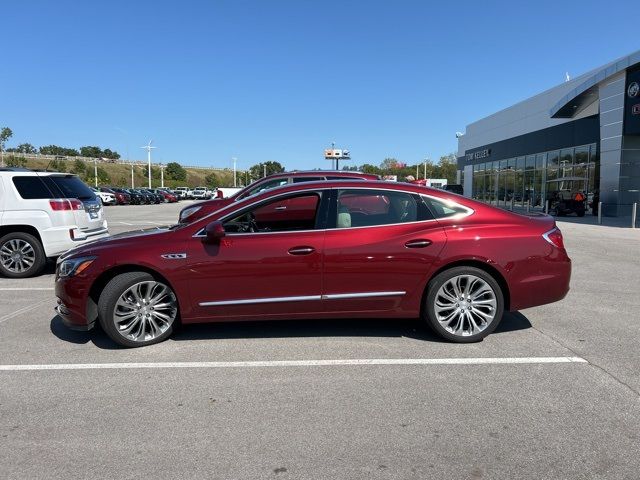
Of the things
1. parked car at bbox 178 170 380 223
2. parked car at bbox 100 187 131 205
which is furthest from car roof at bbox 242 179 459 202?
parked car at bbox 100 187 131 205

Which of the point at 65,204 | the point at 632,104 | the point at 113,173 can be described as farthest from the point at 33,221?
the point at 113,173

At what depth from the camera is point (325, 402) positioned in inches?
149

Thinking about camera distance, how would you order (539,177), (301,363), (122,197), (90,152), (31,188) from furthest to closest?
(90,152) → (122,197) → (539,177) → (31,188) → (301,363)

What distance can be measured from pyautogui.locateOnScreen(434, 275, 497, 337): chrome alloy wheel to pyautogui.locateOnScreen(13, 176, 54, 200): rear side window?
709 cm

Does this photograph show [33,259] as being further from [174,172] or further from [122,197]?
[174,172]

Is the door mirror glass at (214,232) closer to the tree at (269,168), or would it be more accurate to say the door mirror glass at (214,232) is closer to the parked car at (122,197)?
the parked car at (122,197)

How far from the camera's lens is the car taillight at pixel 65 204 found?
339 inches

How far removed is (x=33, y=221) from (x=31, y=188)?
60 centimetres

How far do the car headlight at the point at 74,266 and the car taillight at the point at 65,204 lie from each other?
4.08m

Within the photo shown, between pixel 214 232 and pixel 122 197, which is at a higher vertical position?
pixel 122 197

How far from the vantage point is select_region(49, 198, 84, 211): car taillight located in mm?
8609

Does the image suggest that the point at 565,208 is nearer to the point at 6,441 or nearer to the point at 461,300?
the point at 461,300

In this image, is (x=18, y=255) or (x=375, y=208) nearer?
(x=375, y=208)

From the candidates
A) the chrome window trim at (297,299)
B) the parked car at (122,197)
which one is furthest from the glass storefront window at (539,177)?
the parked car at (122,197)
